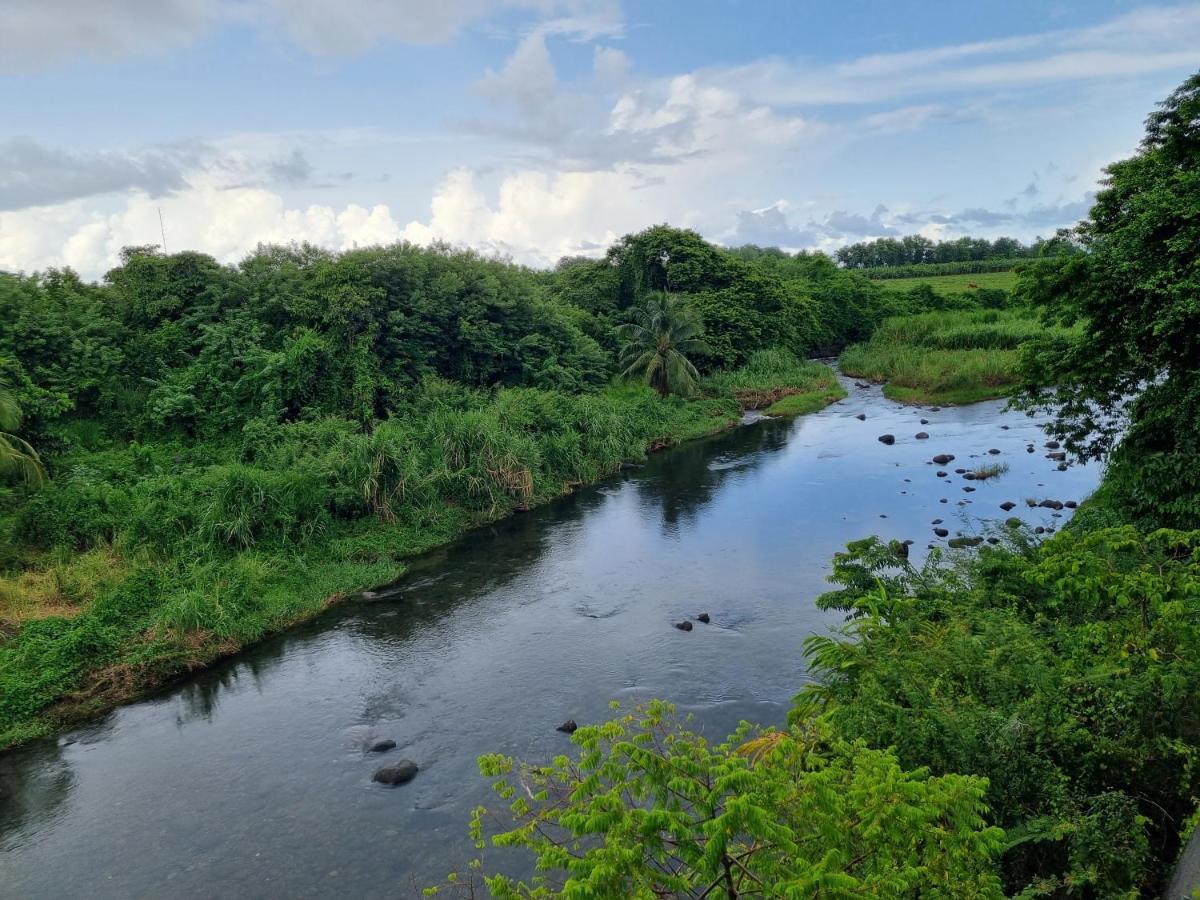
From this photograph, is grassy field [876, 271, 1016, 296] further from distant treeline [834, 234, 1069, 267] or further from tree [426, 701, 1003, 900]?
tree [426, 701, 1003, 900]

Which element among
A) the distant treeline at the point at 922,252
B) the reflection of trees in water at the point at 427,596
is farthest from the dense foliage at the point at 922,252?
the reflection of trees in water at the point at 427,596

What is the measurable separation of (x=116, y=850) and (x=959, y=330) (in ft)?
176

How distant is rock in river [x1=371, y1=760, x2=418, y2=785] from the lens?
41.2 ft

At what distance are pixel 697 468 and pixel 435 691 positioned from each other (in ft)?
64.5

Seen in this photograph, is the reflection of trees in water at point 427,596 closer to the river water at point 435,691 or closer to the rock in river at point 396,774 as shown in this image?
the river water at point 435,691

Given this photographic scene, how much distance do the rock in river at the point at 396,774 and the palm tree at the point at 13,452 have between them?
14096 millimetres

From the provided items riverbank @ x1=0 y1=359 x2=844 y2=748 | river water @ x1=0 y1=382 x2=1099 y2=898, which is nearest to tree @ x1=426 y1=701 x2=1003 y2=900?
river water @ x1=0 y1=382 x2=1099 y2=898

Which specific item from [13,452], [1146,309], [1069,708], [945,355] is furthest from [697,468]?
[1069,708]

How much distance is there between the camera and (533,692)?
49.6 feet

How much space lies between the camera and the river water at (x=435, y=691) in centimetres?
1126

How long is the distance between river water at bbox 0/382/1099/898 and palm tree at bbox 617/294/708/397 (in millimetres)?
15916

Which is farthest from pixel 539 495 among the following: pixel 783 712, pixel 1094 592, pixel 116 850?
pixel 1094 592

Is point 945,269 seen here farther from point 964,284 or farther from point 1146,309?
point 1146,309

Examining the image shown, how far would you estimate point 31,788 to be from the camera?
13.0 metres
